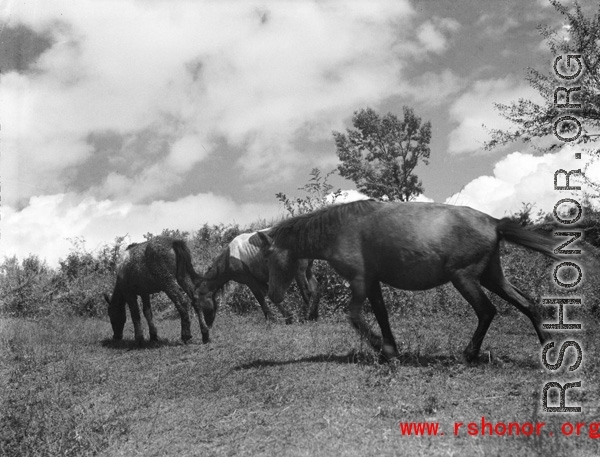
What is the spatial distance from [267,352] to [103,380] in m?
2.54

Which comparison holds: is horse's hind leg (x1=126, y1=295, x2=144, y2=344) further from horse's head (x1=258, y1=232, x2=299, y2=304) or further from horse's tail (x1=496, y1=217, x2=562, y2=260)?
horse's tail (x1=496, y1=217, x2=562, y2=260)

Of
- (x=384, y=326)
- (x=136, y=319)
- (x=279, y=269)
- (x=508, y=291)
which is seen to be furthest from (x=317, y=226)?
(x=136, y=319)

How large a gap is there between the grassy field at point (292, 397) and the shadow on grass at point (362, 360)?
0.02 metres

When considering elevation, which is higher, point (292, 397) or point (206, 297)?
point (206, 297)

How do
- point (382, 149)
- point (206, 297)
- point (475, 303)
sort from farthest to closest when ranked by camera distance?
1. point (382, 149)
2. point (206, 297)
3. point (475, 303)

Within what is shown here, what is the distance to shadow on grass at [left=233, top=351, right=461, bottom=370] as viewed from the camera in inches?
265

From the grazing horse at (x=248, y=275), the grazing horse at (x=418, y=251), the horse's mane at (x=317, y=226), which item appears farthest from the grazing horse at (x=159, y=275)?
the grazing horse at (x=418, y=251)

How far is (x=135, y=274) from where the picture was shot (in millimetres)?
10844

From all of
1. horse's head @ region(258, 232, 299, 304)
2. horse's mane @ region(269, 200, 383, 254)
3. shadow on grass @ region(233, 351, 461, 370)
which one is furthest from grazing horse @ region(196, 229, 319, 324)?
shadow on grass @ region(233, 351, 461, 370)

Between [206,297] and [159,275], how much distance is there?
147 centimetres

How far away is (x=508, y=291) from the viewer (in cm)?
672

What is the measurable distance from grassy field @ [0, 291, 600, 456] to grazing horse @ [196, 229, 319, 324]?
1.84 m

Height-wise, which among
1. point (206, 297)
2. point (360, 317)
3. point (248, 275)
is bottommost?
point (360, 317)

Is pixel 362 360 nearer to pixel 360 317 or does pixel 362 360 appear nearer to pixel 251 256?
pixel 360 317
